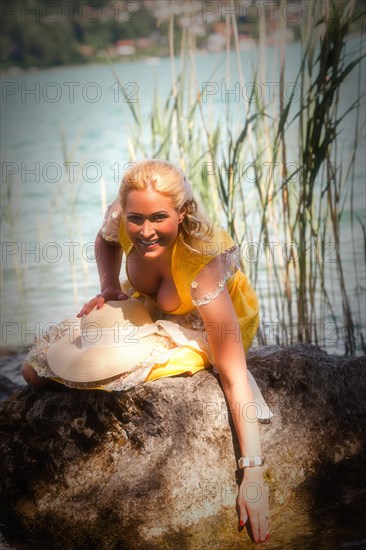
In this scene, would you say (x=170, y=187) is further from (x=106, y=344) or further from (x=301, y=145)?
(x=301, y=145)

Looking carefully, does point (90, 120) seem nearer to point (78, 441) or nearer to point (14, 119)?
point (14, 119)

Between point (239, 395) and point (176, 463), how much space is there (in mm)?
239

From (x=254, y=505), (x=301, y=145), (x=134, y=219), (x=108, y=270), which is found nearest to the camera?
(x=254, y=505)

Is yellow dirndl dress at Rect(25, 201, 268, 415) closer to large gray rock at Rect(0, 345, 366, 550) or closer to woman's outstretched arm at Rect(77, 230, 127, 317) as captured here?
large gray rock at Rect(0, 345, 366, 550)

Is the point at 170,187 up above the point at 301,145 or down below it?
below

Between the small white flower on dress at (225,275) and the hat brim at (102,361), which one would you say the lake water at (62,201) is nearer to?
the small white flower on dress at (225,275)

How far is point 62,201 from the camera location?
28.0ft

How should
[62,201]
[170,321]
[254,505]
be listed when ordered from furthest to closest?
1. [62,201]
2. [170,321]
3. [254,505]

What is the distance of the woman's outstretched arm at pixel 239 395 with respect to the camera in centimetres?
213

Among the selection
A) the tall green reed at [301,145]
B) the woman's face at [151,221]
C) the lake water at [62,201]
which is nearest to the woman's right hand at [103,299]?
the woman's face at [151,221]

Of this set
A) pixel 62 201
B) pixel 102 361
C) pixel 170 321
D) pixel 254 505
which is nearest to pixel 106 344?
pixel 102 361

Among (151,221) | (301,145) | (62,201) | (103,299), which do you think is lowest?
(103,299)

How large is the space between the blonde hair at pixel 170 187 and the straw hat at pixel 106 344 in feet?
0.89

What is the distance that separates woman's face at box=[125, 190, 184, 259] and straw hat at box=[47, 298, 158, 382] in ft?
0.67
